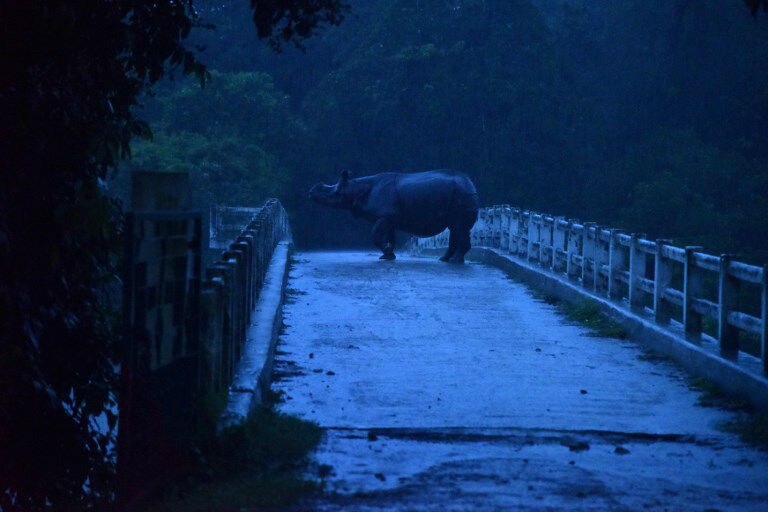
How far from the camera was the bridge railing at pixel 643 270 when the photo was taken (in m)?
10.4

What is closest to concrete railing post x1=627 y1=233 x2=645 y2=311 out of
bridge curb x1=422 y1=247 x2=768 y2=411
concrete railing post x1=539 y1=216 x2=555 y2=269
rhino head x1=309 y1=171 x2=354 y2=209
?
bridge curb x1=422 y1=247 x2=768 y2=411

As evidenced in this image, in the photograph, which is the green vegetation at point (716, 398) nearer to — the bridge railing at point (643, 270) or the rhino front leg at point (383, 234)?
the bridge railing at point (643, 270)

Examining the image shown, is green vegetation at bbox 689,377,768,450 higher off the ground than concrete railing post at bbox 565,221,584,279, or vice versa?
concrete railing post at bbox 565,221,584,279

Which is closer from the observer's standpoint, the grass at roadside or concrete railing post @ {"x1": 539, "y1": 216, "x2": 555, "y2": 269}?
the grass at roadside

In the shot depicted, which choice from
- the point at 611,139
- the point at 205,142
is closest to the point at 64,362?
the point at 205,142

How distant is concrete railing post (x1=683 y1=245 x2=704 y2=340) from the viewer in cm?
1158

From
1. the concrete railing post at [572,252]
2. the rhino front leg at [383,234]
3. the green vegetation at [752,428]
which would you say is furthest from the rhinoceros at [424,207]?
the green vegetation at [752,428]

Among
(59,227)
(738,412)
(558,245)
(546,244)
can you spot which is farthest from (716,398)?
(546,244)

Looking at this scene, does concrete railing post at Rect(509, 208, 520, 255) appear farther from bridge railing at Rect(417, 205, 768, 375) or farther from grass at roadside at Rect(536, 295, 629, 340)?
grass at roadside at Rect(536, 295, 629, 340)

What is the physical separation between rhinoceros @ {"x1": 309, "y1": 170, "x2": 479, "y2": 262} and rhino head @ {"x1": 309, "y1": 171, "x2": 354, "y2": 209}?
33.3 inches

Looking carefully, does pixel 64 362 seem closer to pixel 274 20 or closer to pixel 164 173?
pixel 164 173

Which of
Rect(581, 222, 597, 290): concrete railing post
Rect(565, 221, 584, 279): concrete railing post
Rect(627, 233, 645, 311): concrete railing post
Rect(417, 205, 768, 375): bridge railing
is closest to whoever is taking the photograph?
Rect(417, 205, 768, 375): bridge railing

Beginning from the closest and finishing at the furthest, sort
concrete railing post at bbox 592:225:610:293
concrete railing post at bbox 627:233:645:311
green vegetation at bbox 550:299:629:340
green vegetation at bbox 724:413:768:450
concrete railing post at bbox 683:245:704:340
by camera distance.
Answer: green vegetation at bbox 724:413:768:450 < concrete railing post at bbox 683:245:704:340 < green vegetation at bbox 550:299:629:340 < concrete railing post at bbox 627:233:645:311 < concrete railing post at bbox 592:225:610:293

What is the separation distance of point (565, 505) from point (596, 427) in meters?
2.20
